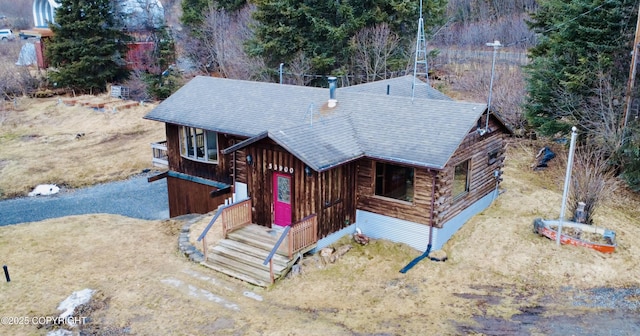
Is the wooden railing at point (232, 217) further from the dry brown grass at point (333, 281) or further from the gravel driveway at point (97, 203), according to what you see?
the gravel driveway at point (97, 203)

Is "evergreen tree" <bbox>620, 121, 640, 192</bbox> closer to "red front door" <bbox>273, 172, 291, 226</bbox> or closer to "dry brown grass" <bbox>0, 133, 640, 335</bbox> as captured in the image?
"dry brown grass" <bbox>0, 133, 640, 335</bbox>

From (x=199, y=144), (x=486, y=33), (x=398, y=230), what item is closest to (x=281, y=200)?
(x=398, y=230)

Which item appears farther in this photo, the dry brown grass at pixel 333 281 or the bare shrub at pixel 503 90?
the bare shrub at pixel 503 90

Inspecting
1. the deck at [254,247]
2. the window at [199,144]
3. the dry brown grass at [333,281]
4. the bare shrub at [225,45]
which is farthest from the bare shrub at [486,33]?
the deck at [254,247]

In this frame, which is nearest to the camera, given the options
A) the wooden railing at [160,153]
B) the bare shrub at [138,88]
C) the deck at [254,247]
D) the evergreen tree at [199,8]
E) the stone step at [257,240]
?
the deck at [254,247]

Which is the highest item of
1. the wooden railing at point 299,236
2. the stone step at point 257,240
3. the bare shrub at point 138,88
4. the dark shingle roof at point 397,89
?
the dark shingle roof at point 397,89

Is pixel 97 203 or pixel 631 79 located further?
pixel 97 203

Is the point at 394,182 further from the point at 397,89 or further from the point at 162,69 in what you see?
the point at 162,69
